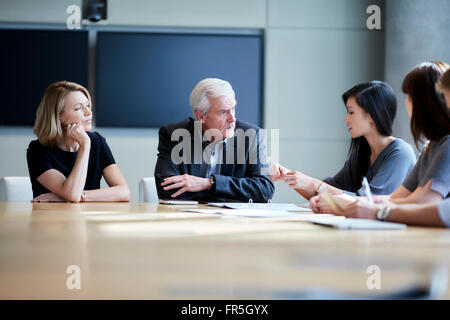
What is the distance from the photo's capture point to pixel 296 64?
224 inches

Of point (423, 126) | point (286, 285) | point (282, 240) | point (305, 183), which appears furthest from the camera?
point (305, 183)

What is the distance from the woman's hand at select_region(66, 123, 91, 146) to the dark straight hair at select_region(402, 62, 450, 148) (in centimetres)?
173

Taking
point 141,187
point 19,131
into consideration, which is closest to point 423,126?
point 141,187

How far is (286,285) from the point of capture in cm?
85

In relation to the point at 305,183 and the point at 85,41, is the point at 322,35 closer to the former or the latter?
the point at 85,41

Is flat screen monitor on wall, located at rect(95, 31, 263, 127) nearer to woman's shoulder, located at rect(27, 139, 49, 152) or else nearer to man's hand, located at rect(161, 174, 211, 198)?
woman's shoulder, located at rect(27, 139, 49, 152)

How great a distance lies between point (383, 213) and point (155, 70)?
4.27 m

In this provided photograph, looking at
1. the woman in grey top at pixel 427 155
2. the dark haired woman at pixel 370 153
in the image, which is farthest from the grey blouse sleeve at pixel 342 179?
the woman in grey top at pixel 427 155

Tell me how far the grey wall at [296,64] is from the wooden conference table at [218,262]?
423 centimetres

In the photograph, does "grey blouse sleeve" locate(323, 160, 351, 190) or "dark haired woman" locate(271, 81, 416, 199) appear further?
"grey blouse sleeve" locate(323, 160, 351, 190)

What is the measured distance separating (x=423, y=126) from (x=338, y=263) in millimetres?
1168

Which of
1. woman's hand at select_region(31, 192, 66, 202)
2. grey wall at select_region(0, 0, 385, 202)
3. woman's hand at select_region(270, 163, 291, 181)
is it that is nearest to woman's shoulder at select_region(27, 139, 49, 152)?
woman's hand at select_region(31, 192, 66, 202)

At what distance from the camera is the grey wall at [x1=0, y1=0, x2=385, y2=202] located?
18.3 ft

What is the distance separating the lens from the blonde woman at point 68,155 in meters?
2.86
